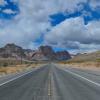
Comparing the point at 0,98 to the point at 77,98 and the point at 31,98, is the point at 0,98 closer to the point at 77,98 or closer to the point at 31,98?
the point at 31,98

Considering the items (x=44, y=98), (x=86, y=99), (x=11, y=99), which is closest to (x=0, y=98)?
(x=11, y=99)

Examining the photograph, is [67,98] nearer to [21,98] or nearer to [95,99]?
[95,99]

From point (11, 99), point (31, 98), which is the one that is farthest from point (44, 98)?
point (11, 99)

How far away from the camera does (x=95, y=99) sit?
43.4ft

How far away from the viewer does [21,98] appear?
1358 centimetres

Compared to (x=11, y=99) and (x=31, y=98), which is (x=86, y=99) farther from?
(x=11, y=99)

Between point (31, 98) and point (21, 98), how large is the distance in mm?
458

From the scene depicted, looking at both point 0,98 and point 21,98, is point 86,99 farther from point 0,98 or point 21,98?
point 0,98

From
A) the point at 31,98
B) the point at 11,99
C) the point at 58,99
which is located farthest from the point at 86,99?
the point at 11,99

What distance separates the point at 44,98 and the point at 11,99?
58.9 inches

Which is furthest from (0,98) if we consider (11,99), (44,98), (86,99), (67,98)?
(86,99)

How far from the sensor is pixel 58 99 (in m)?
13.2

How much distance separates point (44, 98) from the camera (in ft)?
44.3

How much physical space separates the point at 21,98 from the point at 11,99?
574mm
